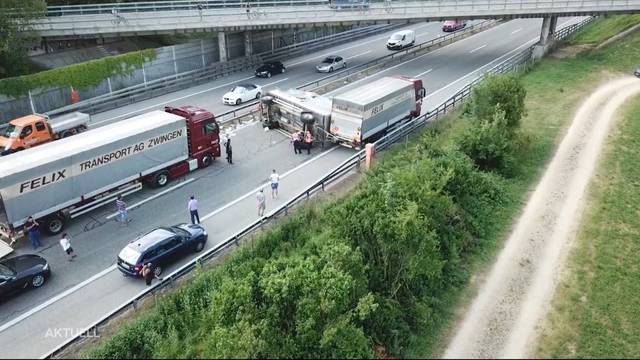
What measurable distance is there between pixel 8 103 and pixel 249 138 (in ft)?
53.8

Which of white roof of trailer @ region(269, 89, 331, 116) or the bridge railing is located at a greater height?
white roof of trailer @ region(269, 89, 331, 116)

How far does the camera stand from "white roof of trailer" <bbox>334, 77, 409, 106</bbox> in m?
29.7

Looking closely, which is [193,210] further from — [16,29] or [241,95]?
[16,29]

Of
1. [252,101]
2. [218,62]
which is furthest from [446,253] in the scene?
[218,62]

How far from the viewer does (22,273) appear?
18.9 meters

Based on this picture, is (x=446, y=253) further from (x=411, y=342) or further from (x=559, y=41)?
(x=559, y=41)

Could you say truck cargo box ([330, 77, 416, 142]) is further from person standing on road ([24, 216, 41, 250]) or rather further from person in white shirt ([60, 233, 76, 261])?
person standing on road ([24, 216, 41, 250])

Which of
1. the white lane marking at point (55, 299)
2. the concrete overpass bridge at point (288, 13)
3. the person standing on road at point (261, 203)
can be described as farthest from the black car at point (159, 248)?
the concrete overpass bridge at point (288, 13)

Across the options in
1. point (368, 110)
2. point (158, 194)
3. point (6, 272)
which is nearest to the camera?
point (6, 272)

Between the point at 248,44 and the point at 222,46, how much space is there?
3.47m

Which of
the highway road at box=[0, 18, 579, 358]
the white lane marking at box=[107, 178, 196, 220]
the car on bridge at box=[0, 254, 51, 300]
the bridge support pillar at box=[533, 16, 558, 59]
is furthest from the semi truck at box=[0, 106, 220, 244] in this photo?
the bridge support pillar at box=[533, 16, 558, 59]

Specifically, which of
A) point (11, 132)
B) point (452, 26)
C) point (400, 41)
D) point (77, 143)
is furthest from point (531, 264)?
point (452, 26)

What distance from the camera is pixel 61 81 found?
37.3 metres

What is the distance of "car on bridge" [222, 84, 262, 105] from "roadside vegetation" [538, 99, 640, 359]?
78.4 ft
